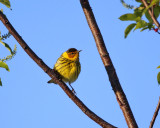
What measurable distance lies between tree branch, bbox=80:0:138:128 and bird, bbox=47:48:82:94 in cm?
263

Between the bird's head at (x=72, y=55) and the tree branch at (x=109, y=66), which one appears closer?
the tree branch at (x=109, y=66)

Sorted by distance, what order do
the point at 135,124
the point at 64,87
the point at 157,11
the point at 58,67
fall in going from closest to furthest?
the point at 157,11 < the point at 135,124 < the point at 64,87 < the point at 58,67

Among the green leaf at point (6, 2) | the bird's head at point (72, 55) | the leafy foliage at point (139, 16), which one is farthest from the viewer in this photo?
the bird's head at point (72, 55)

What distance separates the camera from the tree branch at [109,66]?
278cm

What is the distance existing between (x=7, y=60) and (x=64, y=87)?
27.7 inches

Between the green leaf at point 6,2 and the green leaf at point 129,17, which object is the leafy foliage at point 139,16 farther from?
the green leaf at point 6,2

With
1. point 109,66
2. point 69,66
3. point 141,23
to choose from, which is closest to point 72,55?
point 69,66

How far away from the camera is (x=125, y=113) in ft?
9.20

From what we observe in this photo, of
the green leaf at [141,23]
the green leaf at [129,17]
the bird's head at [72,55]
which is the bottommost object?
the green leaf at [141,23]

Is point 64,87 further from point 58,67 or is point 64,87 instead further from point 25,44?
point 58,67

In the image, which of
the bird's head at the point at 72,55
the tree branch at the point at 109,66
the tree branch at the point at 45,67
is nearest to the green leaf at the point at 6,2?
the tree branch at the point at 45,67

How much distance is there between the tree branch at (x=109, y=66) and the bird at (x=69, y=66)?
263 centimetres

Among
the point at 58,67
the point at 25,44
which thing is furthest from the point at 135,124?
the point at 58,67

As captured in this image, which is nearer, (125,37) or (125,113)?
(125,37)
